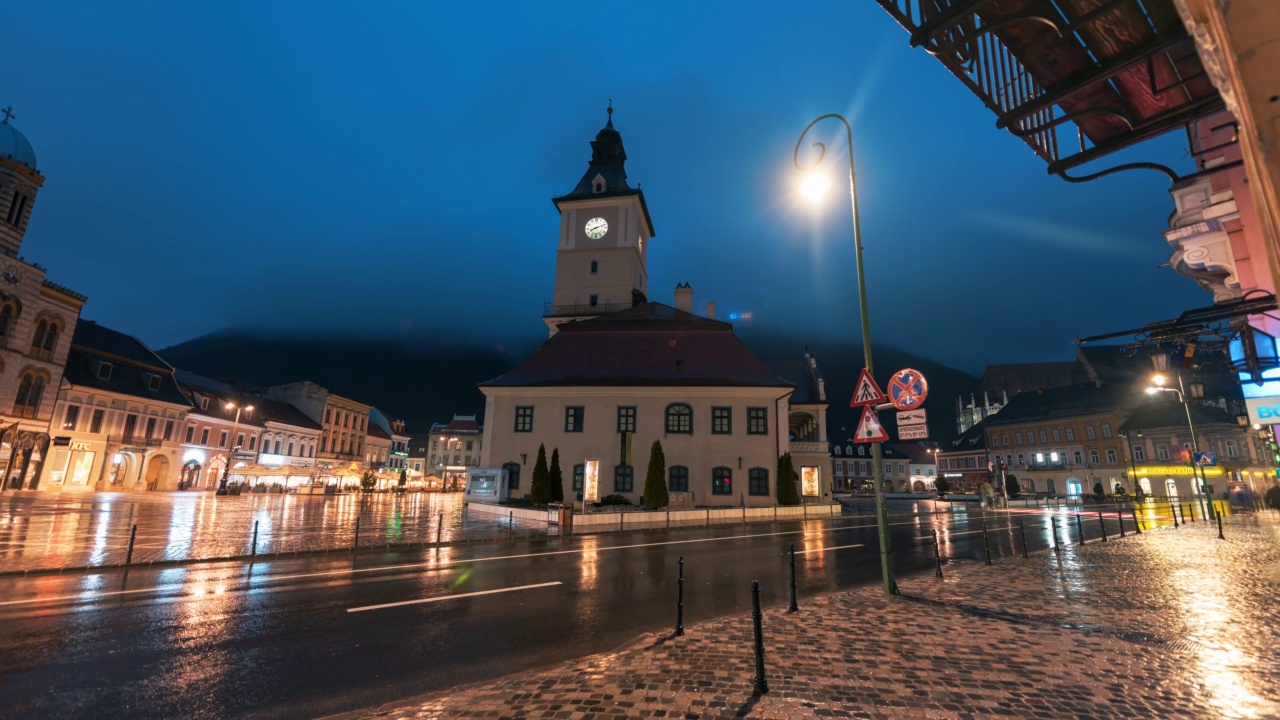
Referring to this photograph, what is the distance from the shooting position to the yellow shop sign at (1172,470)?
51156 millimetres

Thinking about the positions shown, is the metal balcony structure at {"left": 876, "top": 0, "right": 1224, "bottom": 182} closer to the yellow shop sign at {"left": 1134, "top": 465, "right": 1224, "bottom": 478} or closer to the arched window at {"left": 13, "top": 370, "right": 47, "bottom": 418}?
the arched window at {"left": 13, "top": 370, "right": 47, "bottom": 418}

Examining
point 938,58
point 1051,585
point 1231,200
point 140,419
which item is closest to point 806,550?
point 1051,585

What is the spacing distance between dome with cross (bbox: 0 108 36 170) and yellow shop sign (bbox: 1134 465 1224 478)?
100 metres

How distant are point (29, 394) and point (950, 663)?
175 feet

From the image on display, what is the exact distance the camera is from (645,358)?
35.5 metres

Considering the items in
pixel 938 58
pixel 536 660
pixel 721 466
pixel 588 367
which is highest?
pixel 588 367

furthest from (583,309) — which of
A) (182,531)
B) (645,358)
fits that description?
(182,531)

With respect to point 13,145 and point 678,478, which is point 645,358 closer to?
point 678,478

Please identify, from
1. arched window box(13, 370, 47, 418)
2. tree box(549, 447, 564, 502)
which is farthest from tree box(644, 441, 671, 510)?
arched window box(13, 370, 47, 418)

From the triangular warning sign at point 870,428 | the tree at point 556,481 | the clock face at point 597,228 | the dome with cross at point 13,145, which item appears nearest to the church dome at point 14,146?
the dome with cross at point 13,145

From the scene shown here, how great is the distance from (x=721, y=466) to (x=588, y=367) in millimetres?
10692

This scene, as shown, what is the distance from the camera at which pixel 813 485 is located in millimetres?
36219

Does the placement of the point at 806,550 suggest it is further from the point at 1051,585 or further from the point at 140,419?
the point at 140,419

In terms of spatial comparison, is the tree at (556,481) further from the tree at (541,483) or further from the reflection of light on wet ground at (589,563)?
the reflection of light on wet ground at (589,563)
